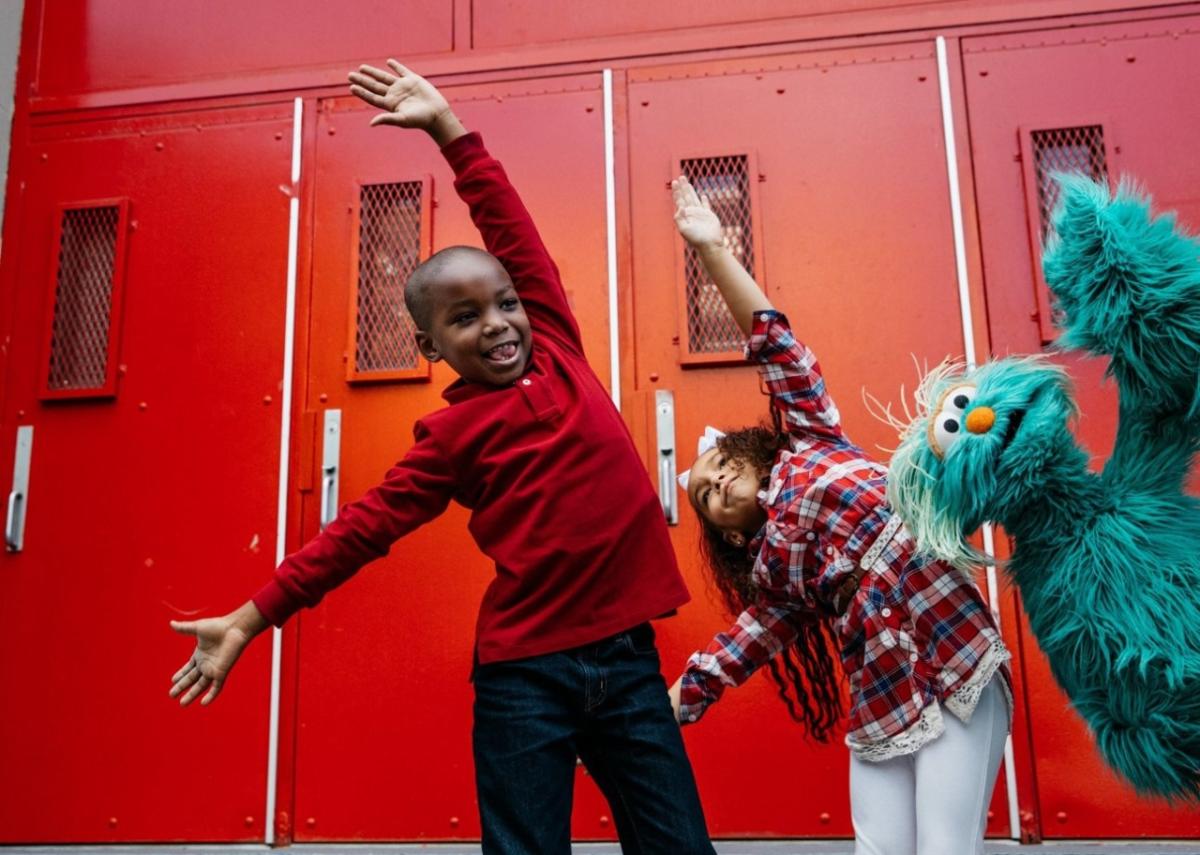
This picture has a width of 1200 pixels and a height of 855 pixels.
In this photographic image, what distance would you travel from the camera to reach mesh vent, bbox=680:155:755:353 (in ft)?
9.36

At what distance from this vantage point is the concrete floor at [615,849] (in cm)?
241

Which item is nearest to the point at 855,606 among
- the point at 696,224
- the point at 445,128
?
the point at 696,224

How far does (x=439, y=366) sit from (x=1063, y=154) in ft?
5.95

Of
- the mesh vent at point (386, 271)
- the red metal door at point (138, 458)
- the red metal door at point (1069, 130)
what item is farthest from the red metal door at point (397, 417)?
the red metal door at point (1069, 130)

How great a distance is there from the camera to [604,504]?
1.57 m

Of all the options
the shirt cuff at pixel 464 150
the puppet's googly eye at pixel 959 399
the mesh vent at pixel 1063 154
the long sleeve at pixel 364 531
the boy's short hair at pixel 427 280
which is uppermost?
the mesh vent at pixel 1063 154

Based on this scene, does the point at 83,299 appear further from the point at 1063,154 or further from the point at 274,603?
the point at 1063,154

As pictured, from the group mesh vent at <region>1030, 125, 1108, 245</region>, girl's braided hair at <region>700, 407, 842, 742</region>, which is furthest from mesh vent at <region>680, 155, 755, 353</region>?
girl's braided hair at <region>700, 407, 842, 742</region>

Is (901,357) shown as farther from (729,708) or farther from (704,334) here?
(729,708)

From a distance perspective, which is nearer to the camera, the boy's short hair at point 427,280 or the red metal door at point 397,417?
the boy's short hair at point 427,280

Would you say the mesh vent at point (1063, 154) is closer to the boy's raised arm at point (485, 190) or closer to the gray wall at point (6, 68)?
the boy's raised arm at point (485, 190)

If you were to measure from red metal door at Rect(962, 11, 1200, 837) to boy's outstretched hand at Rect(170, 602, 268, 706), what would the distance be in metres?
2.01

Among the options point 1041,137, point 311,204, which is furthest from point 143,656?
point 1041,137

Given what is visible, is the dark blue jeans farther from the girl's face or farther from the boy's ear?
the boy's ear
